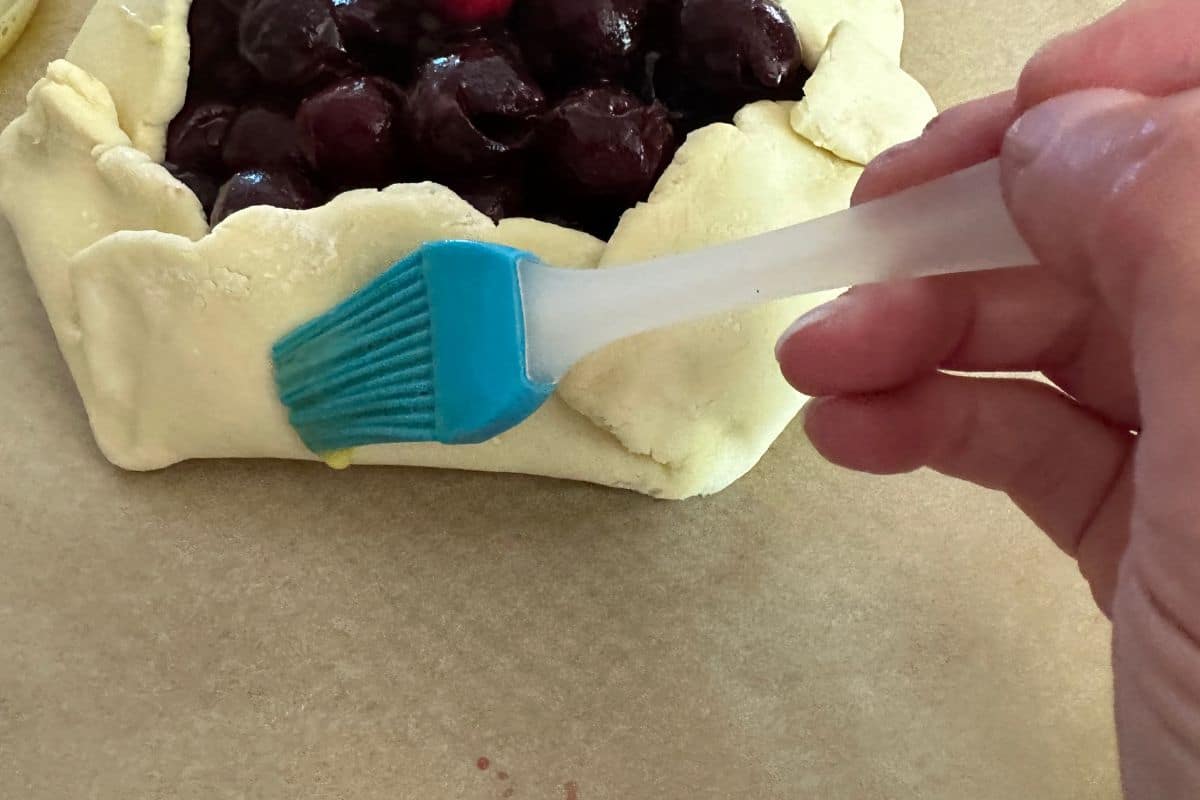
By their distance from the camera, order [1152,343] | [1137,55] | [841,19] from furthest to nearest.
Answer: [841,19]
[1137,55]
[1152,343]

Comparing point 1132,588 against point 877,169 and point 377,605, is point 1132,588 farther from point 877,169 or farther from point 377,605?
point 377,605

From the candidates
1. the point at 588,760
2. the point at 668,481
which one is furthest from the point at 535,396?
the point at 588,760

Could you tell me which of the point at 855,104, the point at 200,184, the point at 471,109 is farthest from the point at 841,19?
the point at 200,184

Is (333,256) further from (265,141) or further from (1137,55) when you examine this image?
(1137,55)

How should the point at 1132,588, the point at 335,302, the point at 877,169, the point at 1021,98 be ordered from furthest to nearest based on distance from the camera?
the point at 335,302, the point at 877,169, the point at 1021,98, the point at 1132,588

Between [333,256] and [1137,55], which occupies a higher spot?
[1137,55]

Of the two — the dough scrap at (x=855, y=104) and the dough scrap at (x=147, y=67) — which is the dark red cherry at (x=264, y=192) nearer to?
the dough scrap at (x=147, y=67)
